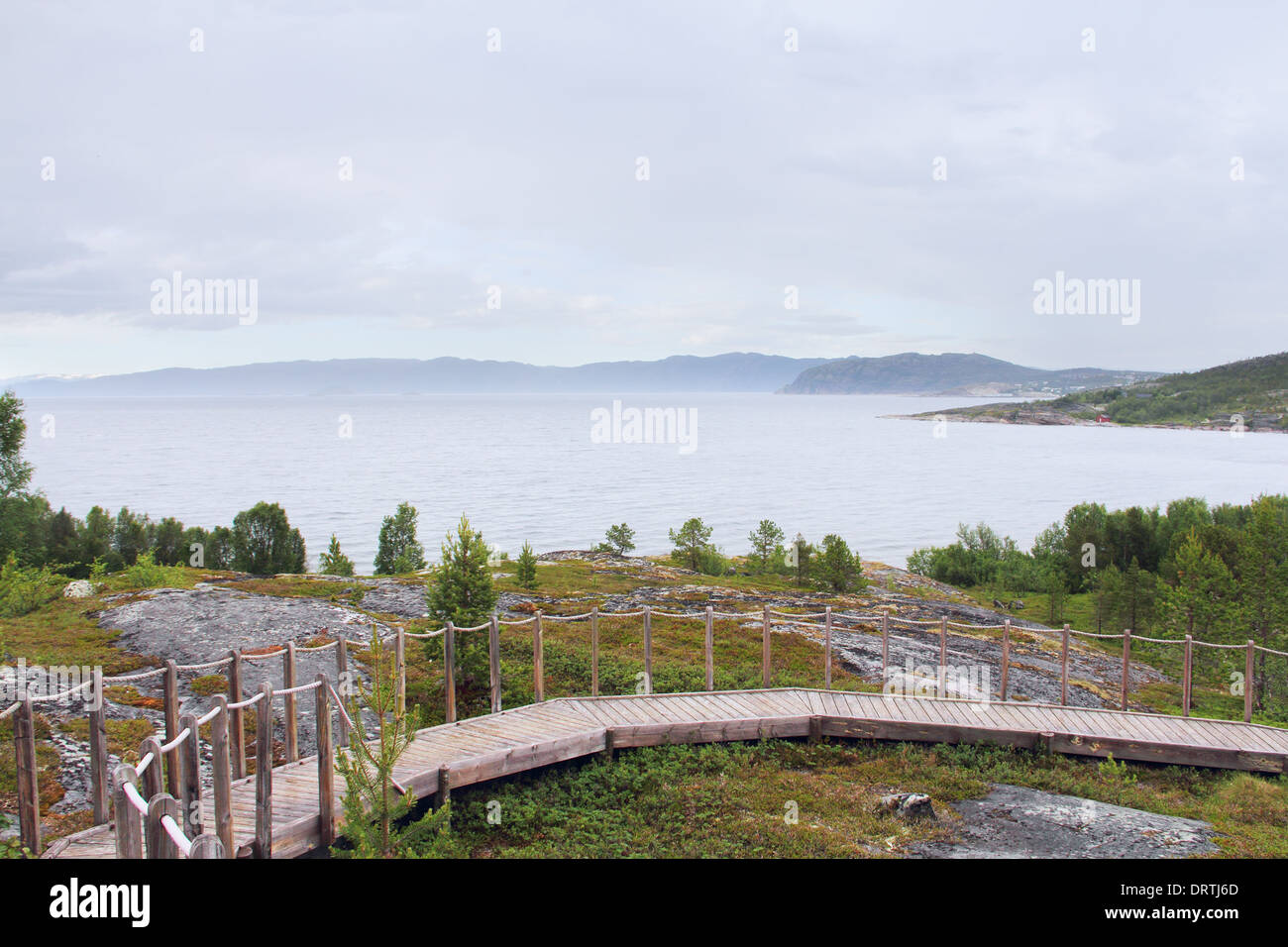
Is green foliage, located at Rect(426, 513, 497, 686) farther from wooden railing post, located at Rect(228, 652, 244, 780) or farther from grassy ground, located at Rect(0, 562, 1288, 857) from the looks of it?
wooden railing post, located at Rect(228, 652, 244, 780)

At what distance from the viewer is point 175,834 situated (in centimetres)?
566

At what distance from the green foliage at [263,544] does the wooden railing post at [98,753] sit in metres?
53.4

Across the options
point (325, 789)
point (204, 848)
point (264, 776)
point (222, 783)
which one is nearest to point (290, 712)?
point (325, 789)

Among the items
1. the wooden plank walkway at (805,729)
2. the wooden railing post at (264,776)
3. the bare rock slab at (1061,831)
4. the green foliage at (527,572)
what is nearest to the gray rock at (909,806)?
the bare rock slab at (1061,831)

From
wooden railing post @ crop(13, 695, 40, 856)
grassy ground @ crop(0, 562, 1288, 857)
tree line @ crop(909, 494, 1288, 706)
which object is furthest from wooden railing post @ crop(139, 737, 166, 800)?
tree line @ crop(909, 494, 1288, 706)

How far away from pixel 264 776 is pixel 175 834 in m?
3.52

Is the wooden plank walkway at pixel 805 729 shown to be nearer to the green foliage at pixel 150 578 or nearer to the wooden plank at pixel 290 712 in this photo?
the wooden plank at pixel 290 712

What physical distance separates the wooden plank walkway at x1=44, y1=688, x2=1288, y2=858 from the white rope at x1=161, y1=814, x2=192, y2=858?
6189mm

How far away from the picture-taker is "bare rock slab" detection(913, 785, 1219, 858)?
35.7ft

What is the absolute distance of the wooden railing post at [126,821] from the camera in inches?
235


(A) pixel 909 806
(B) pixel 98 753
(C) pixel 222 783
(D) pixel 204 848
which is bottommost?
(A) pixel 909 806

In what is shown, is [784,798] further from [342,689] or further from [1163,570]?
[1163,570]
